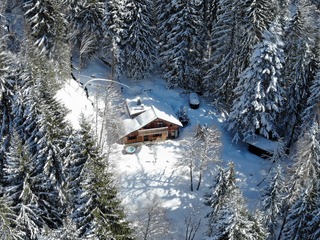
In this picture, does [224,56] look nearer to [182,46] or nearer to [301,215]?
[182,46]

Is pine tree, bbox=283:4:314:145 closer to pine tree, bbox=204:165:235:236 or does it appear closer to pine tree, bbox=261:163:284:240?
pine tree, bbox=261:163:284:240

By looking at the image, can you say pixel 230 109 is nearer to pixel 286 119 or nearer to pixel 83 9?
pixel 286 119

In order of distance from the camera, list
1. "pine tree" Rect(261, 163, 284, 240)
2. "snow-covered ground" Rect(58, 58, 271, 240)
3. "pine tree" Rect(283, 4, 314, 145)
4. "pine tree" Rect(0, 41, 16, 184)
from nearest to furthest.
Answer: "pine tree" Rect(0, 41, 16, 184) → "pine tree" Rect(261, 163, 284, 240) → "snow-covered ground" Rect(58, 58, 271, 240) → "pine tree" Rect(283, 4, 314, 145)

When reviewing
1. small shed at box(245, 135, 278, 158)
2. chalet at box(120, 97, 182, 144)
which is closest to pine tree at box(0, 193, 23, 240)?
chalet at box(120, 97, 182, 144)

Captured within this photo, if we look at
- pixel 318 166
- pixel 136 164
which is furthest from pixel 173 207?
pixel 318 166

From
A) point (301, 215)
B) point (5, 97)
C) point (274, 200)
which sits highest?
point (5, 97)

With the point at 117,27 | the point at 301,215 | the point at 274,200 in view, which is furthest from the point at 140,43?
the point at 301,215
